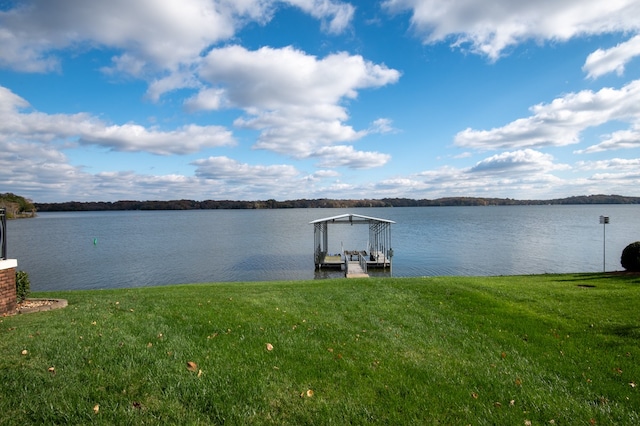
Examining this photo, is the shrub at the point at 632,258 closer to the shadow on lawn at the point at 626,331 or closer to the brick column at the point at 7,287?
the shadow on lawn at the point at 626,331

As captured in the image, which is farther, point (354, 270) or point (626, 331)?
point (354, 270)

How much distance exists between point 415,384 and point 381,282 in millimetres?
8208

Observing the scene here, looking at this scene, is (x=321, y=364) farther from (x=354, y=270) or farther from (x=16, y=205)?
(x=16, y=205)

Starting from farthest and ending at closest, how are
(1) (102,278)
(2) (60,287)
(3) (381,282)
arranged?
(1) (102,278), (2) (60,287), (3) (381,282)

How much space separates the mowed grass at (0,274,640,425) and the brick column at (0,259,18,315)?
821mm

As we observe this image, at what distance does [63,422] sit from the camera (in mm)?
3807

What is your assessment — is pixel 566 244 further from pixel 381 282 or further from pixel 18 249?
pixel 18 249

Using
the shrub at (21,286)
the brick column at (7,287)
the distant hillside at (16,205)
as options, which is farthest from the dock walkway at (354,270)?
the distant hillside at (16,205)

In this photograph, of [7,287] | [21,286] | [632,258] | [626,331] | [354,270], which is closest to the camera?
[626,331]

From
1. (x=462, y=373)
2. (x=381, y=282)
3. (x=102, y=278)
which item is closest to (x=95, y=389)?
(x=462, y=373)

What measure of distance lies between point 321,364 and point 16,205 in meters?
147

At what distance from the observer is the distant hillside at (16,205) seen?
109 metres

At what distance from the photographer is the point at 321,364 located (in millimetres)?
5312

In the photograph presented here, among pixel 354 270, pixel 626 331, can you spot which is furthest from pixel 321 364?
pixel 354 270
